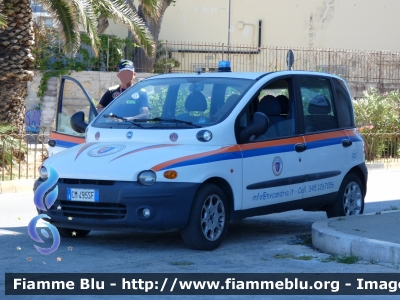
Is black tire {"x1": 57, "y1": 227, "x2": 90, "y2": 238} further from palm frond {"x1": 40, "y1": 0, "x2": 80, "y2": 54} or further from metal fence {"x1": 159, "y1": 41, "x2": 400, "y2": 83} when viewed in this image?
metal fence {"x1": 159, "y1": 41, "x2": 400, "y2": 83}

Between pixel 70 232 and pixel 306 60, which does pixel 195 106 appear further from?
pixel 306 60

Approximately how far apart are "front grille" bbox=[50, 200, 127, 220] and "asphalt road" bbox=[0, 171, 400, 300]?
0.35 meters

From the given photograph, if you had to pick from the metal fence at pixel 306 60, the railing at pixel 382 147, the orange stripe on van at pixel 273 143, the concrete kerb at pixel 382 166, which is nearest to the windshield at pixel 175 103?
the orange stripe on van at pixel 273 143

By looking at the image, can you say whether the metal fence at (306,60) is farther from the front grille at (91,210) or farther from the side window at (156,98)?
the front grille at (91,210)

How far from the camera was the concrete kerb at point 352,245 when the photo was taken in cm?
740

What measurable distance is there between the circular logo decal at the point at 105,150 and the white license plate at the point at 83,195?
432mm

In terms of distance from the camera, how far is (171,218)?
7758 millimetres

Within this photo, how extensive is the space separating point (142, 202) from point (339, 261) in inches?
73.4

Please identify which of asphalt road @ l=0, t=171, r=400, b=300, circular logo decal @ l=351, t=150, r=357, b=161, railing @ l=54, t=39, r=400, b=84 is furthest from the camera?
railing @ l=54, t=39, r=400, b=84

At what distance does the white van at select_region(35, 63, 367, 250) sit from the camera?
7.80 m

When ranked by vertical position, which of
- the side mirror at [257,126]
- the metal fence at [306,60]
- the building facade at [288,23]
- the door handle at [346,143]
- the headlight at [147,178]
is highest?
the building facade at [288,23]

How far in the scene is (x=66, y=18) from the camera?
16.8 m

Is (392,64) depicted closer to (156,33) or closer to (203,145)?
(156,33)

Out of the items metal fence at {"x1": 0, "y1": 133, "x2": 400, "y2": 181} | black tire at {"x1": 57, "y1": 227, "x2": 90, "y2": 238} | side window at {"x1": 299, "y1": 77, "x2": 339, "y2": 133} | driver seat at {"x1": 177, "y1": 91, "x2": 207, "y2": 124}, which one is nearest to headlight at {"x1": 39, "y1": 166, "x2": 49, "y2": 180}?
black tire at {"x1": 57, "y1": 227, "x2": 90, "y2": 238}
